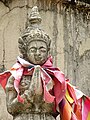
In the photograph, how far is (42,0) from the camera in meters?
9.38

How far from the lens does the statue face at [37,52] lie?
23.1ft

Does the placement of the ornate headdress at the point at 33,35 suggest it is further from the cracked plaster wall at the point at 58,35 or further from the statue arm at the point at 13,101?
the cracked plaster wall at the point at 58,35

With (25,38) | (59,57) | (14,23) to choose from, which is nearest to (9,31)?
(14,23)

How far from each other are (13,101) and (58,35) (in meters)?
2.60

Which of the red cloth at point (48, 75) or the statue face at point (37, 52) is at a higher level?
the statue face at point (37, 52)

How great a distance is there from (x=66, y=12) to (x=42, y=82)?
286 cm

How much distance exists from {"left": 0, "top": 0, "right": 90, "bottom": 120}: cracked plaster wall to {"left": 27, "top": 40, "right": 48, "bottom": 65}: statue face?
6.64 ft

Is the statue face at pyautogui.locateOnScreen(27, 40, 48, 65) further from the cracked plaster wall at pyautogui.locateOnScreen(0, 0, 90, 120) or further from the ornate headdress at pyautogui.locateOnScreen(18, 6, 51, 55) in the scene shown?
the cracked plaster wall at pyautogui.locateOnScreen(0, 0, 90, 120)

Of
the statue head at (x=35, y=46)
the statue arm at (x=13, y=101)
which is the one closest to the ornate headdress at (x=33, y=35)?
the statue head at (x=35, y=46)

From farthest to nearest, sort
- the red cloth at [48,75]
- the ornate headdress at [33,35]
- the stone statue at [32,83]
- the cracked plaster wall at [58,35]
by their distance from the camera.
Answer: the cracked plaster wall at [58,35] < the ornate headdress at [33,35] < the red cloth at [48,75] < the stone statue at [32,83]

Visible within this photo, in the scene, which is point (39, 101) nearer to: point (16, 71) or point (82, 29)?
point (16, 71)

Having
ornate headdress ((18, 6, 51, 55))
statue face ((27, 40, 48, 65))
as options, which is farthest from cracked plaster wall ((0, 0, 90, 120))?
statue face ((27, 40, 48, 65))

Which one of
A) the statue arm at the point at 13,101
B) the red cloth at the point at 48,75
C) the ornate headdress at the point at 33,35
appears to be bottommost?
the statue arm at the point at 13,101

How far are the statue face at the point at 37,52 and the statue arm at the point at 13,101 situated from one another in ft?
0.95
